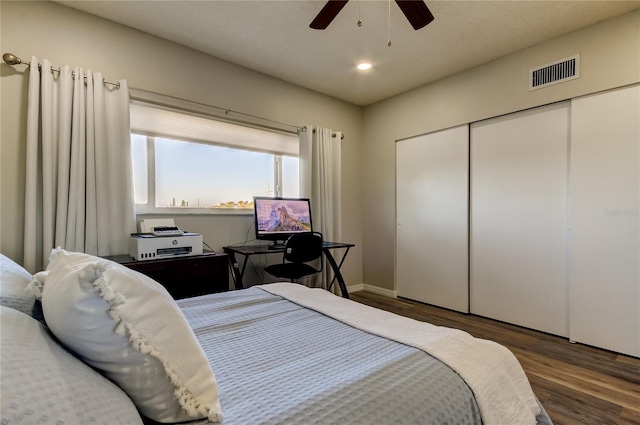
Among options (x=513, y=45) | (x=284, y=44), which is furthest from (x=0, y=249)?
(x=513, y=45)

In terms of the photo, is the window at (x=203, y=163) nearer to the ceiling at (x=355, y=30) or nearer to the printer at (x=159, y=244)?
the printer at (x=159, y=244)

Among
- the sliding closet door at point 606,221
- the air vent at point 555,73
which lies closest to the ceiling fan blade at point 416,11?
the air vent at point 555,73

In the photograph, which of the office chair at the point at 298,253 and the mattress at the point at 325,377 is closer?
the mattress at the point at 325,377

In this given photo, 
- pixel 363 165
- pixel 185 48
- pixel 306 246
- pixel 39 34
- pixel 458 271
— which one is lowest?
pixel 458 271

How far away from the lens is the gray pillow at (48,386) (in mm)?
444

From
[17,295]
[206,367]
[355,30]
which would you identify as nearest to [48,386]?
[206,367]

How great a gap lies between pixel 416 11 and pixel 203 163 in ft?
7.31

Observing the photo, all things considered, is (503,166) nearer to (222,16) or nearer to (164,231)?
(222,16)

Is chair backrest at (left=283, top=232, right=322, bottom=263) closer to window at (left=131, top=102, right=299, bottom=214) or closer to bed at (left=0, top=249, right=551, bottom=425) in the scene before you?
window at (left=131, top=102, right=299, bottom=214)

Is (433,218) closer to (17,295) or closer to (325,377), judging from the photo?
(325,377)

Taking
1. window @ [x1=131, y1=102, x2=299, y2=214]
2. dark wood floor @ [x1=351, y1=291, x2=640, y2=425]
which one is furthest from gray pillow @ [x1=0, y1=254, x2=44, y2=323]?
dark wood floor @ [x1=351, y1=291, x2=640, y2=425]

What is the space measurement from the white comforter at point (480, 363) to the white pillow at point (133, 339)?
2.32 feet

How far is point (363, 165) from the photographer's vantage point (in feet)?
14.0

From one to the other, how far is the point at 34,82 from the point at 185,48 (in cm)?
117
